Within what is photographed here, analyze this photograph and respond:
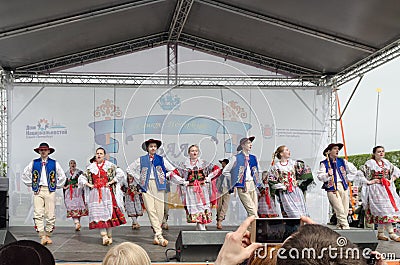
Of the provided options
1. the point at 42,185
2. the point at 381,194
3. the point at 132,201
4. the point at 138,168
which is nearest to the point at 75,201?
the point at 132,201

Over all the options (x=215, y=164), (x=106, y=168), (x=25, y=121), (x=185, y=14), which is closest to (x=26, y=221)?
(x=25, y=121)

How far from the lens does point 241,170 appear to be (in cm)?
578

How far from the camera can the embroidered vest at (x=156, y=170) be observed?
5.84 metres

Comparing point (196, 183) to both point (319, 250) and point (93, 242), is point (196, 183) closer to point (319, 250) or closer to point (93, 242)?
point (93, 242)

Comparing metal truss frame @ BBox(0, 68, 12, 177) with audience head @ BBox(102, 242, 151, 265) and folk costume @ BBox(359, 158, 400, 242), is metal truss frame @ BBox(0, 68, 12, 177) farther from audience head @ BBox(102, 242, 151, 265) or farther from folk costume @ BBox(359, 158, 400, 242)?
audience head @ BBox(102, 242, 151, 265)

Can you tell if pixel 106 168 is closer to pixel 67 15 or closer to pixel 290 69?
pixel 67 15

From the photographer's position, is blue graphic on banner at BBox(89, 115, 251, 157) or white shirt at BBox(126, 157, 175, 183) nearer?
blue graphic on banner at BBox(89, 115, 251, 157)

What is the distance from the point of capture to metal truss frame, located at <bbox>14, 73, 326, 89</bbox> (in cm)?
892

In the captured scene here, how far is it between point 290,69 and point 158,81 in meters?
2.27

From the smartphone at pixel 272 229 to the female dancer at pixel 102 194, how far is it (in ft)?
13.2

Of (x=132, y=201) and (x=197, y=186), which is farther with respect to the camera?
(x=132, y=201)

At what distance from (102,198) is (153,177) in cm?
66

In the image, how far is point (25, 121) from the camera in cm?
876

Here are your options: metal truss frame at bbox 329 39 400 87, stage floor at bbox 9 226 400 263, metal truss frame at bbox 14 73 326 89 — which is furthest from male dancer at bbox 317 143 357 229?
metal truss frame at bbox 14 73 326 89
